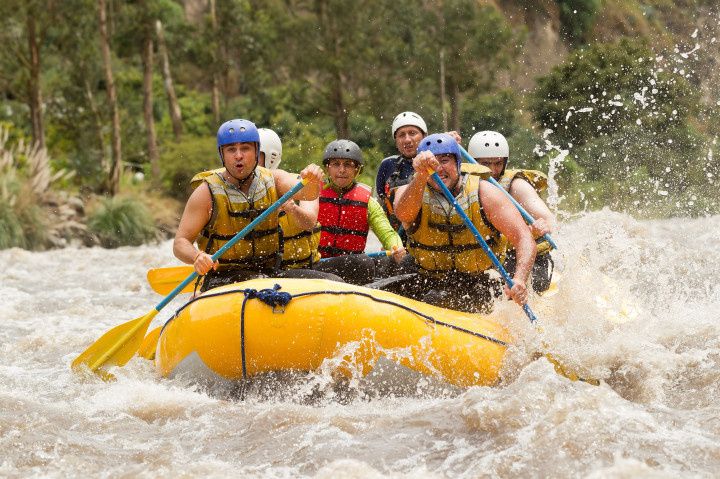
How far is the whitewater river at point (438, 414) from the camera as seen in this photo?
4160mm

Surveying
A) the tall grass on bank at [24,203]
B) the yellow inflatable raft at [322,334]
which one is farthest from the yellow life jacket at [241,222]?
the tall grass on bank at [24,203]

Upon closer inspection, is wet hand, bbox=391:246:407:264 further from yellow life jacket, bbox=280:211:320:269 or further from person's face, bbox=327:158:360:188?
yellow life jacket, bbox=280:211:320:269

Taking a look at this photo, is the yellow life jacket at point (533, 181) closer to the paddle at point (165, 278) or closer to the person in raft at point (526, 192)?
the person in raft at point (526, 192)

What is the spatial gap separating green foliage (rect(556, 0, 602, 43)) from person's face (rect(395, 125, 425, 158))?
21472 mm

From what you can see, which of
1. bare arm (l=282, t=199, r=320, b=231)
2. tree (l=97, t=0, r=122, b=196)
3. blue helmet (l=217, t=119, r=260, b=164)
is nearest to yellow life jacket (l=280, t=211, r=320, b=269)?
bare arm (l=282, t=199, r=320, b=231)

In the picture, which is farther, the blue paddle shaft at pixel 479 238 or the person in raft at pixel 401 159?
the person in raft at pixel 401 159

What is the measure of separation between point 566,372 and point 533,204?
1.73 m

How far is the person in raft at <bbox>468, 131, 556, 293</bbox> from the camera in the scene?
6605 mm

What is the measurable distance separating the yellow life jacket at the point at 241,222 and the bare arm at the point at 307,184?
60mm

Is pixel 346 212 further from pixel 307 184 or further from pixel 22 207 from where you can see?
pixel 22 207

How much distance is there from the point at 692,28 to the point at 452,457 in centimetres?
2659

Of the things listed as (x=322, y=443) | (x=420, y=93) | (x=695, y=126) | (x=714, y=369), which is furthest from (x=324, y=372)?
(x=420, y=93)

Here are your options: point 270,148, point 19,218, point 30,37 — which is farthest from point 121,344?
point 30,37

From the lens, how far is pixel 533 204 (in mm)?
6805
